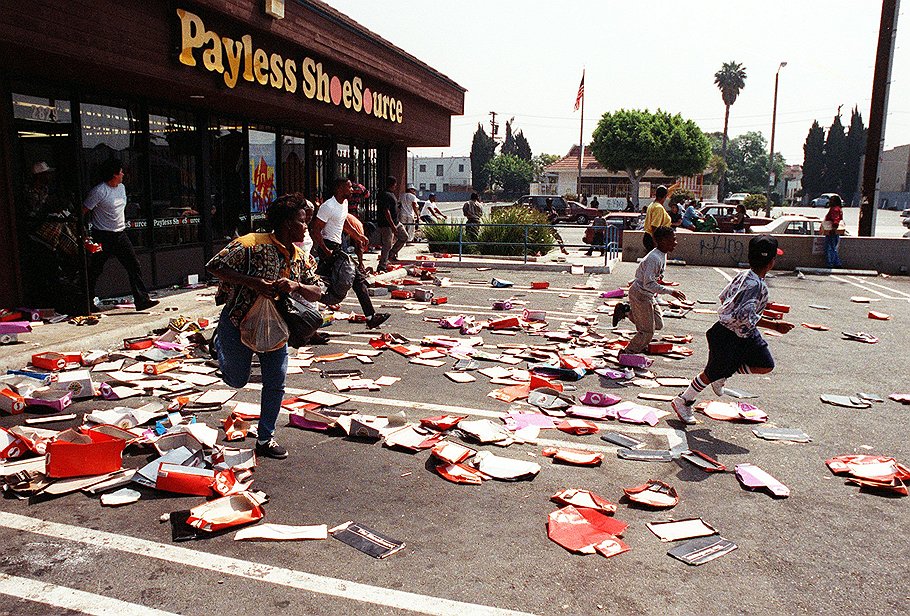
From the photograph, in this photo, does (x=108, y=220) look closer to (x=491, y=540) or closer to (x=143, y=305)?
(x=143, y=305)

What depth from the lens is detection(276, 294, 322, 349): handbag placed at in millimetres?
4742

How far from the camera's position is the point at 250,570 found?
344cm

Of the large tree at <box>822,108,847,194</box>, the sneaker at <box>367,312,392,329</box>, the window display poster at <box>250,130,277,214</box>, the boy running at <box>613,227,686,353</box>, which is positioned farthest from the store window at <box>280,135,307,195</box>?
the large tree at <box>822,108,847,194</box>

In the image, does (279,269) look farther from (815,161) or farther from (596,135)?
(815,161)

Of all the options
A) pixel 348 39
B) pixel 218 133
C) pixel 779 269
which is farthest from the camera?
pixel 779 269

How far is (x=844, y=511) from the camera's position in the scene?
4.27m

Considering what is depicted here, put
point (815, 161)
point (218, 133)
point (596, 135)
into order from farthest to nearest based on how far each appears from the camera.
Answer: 1. point (815, 161)
2. point (596, 135)
3. point (218, 133)

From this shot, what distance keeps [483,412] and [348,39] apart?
41.1ft

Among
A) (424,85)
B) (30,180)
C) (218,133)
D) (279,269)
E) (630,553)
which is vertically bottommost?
(630,553)

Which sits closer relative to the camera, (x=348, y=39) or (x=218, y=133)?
(x=218, y=133)

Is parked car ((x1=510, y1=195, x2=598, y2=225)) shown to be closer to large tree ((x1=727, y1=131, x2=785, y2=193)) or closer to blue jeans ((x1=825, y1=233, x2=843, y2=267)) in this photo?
blue jeans ((x1=825, y1=233, x2=843, y2=267))

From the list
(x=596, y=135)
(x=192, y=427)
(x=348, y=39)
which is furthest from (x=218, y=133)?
(x=596, y=135)

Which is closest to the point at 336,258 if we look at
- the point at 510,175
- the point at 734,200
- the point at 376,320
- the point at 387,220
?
the point at 376,320

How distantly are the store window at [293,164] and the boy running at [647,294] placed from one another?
11.4 m
